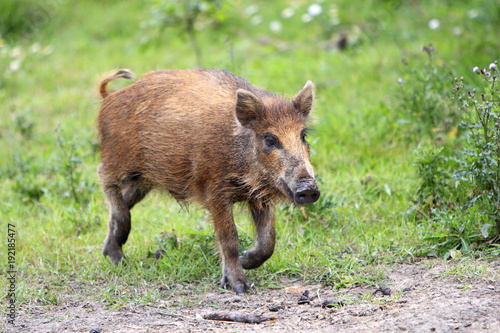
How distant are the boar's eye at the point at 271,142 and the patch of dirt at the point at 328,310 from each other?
104 cm

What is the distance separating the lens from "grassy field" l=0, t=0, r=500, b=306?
4.91 metres

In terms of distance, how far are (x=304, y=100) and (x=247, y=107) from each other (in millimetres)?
484

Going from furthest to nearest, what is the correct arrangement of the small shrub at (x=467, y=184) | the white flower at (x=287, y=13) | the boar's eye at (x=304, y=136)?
the white flower at (x=287, y=13) → the boar's eye at (x=304, y=136) → the small shrub at (x=467, y=184)

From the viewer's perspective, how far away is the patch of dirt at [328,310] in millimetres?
3574

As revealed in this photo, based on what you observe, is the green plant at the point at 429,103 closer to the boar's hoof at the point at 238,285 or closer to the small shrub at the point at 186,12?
the boar's hoof at the point at 238,285

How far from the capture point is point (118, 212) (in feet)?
17.3

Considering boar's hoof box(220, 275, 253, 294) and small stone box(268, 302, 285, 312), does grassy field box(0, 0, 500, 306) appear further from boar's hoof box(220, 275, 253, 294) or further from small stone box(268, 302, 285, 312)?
small stone box(268, 302, 285, 312)

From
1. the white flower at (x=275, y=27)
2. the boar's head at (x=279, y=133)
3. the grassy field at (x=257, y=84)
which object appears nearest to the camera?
the boar's head at (x=279, y=133)

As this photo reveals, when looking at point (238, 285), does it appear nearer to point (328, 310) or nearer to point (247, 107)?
point (328, 310)

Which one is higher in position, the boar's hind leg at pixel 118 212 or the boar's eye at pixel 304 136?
the boar's eye at pixel 304 136

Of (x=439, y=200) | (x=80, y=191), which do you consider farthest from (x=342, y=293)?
(x=80, y=191)

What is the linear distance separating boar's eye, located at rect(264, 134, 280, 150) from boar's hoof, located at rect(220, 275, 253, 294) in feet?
3.27

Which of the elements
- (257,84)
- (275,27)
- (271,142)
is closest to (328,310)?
(271,142)

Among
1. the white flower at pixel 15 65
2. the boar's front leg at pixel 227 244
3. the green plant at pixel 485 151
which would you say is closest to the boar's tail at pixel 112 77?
the boar's front leg at pixel 227 244
